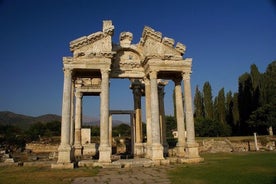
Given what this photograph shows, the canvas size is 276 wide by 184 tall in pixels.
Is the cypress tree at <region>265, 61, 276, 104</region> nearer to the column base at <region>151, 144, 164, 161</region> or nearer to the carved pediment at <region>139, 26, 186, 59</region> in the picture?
the carved pediment at <region>139, 26, 186, 59</region>

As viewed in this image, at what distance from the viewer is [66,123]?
1702cm

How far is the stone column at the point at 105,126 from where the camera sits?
54.0ft

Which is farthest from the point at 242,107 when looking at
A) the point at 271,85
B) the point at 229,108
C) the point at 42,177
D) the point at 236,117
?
the point at 42,177

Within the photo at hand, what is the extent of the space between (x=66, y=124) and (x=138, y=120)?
29.0 ft

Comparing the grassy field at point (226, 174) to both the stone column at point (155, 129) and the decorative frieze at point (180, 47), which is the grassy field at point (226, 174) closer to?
the stone column at point (155, 129)

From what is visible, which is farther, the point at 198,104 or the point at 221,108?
the point at 198,104

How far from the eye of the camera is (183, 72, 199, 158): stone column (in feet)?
59.4

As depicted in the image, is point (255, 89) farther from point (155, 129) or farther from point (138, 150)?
point (155, 129)

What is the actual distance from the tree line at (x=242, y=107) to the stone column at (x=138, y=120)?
27959 mm

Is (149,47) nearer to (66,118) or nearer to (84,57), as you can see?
(84,57)

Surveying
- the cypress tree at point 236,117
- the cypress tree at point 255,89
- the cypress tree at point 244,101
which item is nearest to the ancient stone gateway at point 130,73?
the cypress tree at point 255,89

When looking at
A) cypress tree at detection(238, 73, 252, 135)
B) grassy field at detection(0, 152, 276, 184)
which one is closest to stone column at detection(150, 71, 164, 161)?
grassy field at detection(0, 152, 276, 184)

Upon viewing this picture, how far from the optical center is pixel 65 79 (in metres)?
17.9

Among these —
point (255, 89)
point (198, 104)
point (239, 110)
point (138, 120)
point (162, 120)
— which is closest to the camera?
point (162, 120)
